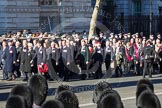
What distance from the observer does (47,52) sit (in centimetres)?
2239

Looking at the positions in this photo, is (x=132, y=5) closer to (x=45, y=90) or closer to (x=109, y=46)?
(x=109, y=46)

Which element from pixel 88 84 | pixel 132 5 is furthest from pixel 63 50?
pixel 132 5

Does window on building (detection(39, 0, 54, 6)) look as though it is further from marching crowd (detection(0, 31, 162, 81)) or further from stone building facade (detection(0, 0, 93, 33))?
marching crowd (detection(0, 31, 162, 81))

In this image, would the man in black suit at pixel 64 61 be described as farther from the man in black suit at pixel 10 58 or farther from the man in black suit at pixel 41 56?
the man in black suit at pixel 10 58

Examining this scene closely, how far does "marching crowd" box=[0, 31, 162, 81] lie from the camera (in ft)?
73.3

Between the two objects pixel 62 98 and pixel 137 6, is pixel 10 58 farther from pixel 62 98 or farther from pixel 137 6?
pixel 137 6

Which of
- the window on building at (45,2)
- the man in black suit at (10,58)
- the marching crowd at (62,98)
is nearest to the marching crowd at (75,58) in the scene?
the man in black suit at (10,58)

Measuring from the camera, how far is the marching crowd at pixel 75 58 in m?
22.3

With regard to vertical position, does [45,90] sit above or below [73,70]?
above

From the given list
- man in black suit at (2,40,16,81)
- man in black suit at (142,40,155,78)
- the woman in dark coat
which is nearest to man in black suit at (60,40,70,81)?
the woman in dark coat

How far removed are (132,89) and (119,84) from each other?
5.90ft

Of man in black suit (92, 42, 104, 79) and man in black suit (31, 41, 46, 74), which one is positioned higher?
man in black suit (31, 41, 46, 74)

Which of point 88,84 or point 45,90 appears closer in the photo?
point 45,90

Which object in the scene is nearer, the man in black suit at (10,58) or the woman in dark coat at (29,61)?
the woman in dark coat at (29,61)
